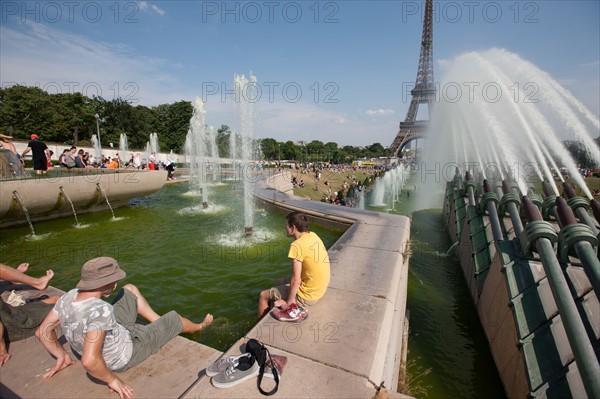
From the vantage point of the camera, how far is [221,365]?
2740 millimetres

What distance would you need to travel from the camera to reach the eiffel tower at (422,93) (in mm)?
82875

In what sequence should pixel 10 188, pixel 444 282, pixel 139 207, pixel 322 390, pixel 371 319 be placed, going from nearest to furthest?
pixel 322 390, pixel 371 319, pixel 444 282, pixel 10 188, pixel 139 207

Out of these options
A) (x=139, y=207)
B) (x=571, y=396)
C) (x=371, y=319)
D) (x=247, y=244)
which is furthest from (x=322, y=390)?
(x=139, y=207)

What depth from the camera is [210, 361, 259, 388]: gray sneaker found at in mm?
2564

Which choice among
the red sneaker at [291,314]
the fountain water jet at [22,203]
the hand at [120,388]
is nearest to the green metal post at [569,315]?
the red sneaker at [291,314]

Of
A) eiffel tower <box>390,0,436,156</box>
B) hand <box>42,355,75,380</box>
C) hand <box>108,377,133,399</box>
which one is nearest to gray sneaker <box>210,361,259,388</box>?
hand <box>108,377,133,399</box>

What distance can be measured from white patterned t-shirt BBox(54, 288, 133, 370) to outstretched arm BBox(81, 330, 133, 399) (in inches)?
3.3

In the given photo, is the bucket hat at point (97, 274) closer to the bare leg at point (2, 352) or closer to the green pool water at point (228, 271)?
the bare leg at point (2, 352)

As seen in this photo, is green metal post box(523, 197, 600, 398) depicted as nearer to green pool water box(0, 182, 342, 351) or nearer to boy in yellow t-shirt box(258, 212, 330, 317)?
boy in yellow t-shirt box(258, 212, 330, 317)

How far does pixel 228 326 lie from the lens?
15.1 feet

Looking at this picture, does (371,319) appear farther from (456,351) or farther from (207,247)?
(207,247)

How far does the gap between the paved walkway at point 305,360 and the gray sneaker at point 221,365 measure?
0.26 feet

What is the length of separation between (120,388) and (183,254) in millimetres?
5123

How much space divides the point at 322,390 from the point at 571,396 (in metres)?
2.19
